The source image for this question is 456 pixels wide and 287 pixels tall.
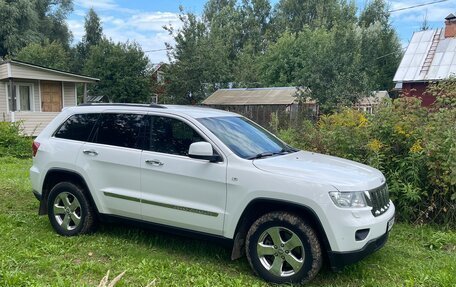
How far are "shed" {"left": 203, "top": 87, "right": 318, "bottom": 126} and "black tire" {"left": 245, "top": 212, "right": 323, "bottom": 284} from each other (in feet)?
55.2

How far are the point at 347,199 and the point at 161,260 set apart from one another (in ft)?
7.17

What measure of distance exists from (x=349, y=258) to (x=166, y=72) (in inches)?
1086

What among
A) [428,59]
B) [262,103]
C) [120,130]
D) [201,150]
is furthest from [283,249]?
[262,103]

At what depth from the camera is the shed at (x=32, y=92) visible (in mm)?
19656

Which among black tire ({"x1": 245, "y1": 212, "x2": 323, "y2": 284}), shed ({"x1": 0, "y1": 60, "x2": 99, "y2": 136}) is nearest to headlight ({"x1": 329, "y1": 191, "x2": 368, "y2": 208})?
black tire ({"x1": 245, "y1": 212, "x2": 323, "y2": 284})

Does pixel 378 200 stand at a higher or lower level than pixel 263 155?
lower

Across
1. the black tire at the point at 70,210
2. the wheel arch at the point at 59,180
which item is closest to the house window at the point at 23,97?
the wheel arch at the point at 59,180

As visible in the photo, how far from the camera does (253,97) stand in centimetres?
2722

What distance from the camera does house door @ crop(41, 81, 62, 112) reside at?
21766 mm

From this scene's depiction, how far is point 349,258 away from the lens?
3.88 meters

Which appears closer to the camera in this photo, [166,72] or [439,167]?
[439,167]

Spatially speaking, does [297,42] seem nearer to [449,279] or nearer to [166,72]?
[166,72]

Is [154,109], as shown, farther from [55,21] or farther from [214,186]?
[55,21]

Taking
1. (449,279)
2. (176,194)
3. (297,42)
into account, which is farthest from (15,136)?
(297,42)
